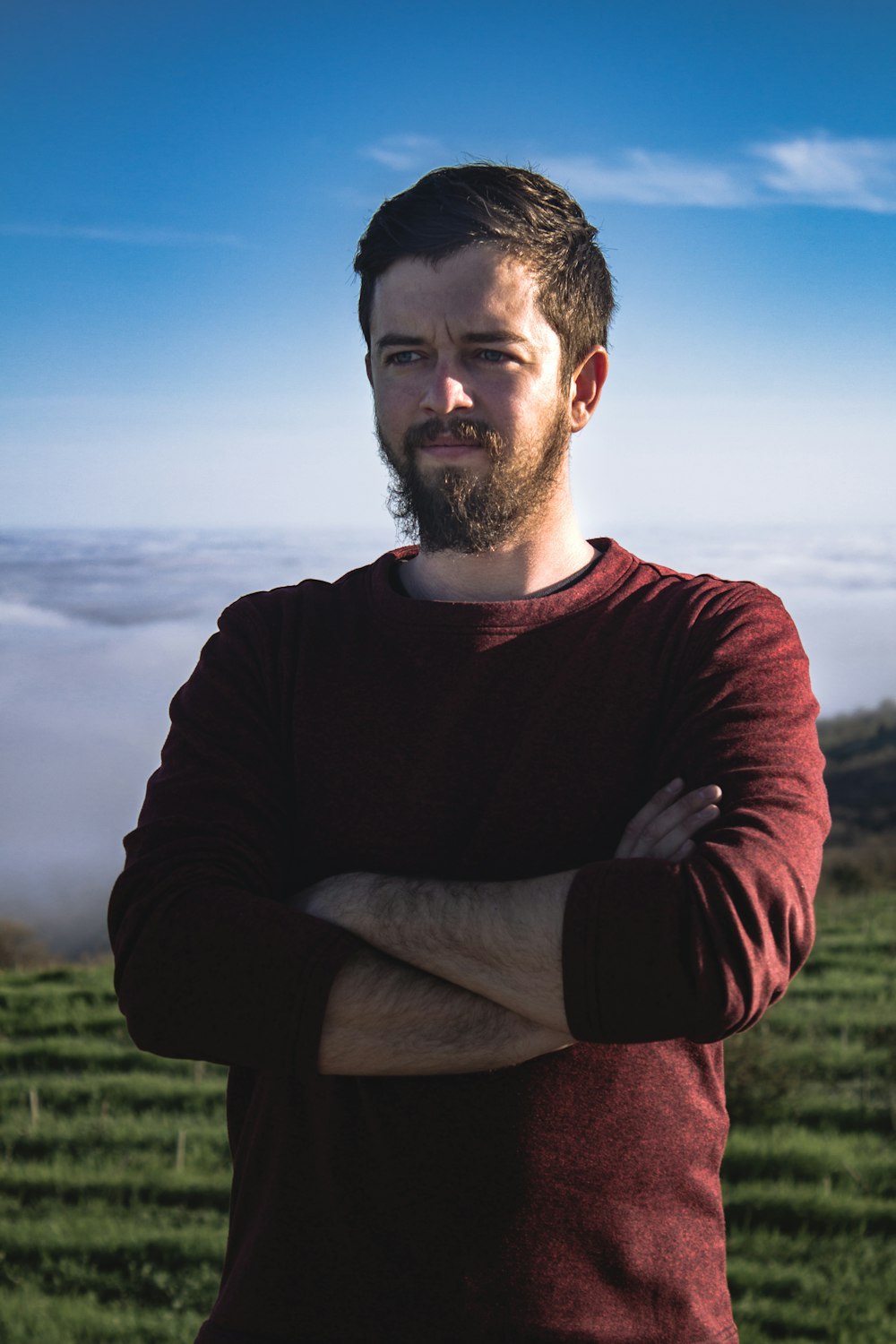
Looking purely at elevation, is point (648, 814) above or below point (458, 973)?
above

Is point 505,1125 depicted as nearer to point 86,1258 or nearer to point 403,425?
point 403,425

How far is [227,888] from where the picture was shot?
2717mm

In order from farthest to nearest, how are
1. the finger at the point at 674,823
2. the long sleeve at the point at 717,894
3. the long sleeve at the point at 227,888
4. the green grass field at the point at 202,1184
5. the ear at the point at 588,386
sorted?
1. the green grass field at the point at 202,1184
2. the ear at the point at 588,386
3. the finger at the point at 674,823
4. the long sleeve at the point at 227,888
5. the long sleeve at the point at 717,894

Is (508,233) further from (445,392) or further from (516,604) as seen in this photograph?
(516,604)

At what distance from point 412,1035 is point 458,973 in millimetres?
161

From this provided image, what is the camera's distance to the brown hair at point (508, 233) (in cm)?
304

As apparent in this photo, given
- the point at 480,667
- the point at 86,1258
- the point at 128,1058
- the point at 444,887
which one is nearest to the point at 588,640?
the point at 480,667

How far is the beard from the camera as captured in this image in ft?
9.93

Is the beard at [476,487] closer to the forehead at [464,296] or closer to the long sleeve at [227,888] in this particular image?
the forehead at [464,296]

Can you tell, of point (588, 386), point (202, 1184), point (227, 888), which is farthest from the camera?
point (202, 1184)

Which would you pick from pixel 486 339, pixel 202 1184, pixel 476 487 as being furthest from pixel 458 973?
pixel 202 1184

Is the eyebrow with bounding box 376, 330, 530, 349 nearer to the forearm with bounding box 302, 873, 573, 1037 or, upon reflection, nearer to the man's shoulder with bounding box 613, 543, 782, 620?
the man's shoulder with bounding box 613, 543, 782, 620

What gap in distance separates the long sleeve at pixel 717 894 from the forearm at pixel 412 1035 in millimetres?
155

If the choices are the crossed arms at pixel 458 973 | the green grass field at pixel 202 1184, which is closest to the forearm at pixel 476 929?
the crossed arms at pixel 458 973
